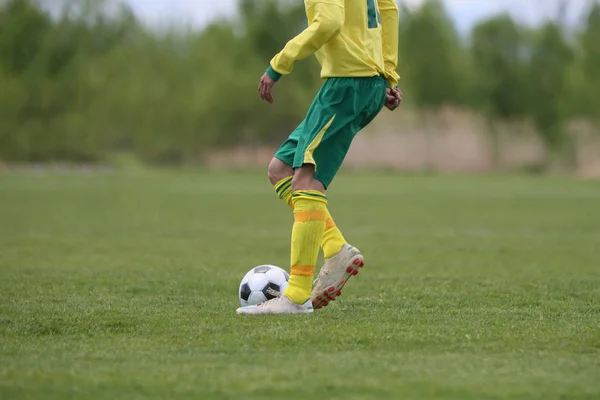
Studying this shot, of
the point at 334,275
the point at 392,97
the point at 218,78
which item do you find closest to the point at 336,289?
the point at 334,275

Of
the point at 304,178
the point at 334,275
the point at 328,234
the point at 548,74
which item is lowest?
the point at 548,74

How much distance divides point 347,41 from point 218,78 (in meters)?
49.0

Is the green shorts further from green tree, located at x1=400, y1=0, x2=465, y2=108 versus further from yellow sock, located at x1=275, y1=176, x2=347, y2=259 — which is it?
green tree, located at x1=400, y1=0, x2=465, y2=108

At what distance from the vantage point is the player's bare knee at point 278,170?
5.79 metres

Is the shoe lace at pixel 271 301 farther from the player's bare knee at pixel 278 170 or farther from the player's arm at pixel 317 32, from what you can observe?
the player's arm at pixel 317 32

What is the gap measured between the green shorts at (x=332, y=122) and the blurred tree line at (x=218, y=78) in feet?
151

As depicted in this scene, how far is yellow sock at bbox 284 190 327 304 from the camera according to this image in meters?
5.48

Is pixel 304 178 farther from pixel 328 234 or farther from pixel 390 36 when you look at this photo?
pixel 390 36

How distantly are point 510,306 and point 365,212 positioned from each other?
38.7ft

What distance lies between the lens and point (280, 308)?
550cm

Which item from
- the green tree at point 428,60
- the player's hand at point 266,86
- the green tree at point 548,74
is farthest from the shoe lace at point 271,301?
the green tree at point 548,74

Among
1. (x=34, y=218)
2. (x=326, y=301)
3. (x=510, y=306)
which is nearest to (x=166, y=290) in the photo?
(x=326, y=301)

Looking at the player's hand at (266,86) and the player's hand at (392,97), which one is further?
the player's hand at (392,97)

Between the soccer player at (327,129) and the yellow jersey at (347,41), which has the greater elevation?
the yellow jersey at (347,41)
